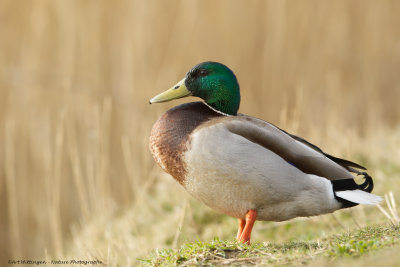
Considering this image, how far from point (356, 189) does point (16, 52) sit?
4067mm

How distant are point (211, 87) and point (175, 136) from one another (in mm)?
399

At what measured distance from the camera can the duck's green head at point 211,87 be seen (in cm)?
291

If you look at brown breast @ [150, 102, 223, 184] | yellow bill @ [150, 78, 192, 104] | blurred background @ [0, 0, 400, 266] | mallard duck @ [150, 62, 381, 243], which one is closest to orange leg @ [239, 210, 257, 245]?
mallard duck @ [150, 62, 381, 243]

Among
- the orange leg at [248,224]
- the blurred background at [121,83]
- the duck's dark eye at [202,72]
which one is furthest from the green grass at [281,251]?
the blurred background at [121,83]

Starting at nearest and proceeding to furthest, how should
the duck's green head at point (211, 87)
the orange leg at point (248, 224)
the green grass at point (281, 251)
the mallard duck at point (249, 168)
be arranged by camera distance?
the green grass at point (281, 251)
the mallard duck at point (249, 168)
the orange leg at point (248, 224)
the duck's green head at point (211, 87)

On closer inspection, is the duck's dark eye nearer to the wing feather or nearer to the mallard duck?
the mallard duck

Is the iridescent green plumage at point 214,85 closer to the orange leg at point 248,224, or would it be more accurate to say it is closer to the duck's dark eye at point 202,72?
the duck's dark eye at point 202,72

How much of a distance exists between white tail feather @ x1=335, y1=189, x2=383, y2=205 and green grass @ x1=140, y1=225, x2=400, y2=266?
0.14 m

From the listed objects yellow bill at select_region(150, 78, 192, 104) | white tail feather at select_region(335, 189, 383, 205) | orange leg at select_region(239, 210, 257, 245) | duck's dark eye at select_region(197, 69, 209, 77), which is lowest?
orange leg at select_region(239, 210, 257, 245)

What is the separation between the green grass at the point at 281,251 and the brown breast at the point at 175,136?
433mm

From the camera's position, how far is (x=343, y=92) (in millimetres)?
→ 7133

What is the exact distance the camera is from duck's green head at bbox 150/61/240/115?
2.91m

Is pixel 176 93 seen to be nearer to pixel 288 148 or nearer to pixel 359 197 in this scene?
pixel 288 148

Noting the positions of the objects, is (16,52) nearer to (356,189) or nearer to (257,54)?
(257,54)
